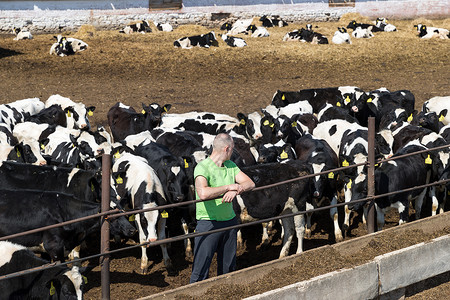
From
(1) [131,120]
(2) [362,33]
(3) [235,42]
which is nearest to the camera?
(1) [131,120]

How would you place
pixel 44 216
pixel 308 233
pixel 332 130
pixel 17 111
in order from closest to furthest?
1. pixel 44 216
2. pixel 308 233
3. pixel 332 130
4. pixel 17 111

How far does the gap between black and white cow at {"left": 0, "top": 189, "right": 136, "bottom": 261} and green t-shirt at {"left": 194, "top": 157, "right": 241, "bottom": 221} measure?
1960 millimetres

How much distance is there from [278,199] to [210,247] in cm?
240

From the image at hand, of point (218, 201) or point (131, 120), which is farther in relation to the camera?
point (131, 120)

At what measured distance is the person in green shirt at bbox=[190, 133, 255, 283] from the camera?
611 centimetres

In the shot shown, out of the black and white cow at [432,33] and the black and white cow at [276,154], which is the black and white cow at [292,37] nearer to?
the black and white cow at [432,33]

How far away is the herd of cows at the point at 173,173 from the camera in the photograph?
7684 millimetres

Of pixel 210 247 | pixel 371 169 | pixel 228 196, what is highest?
pixel 228 196

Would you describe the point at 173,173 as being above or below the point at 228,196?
below

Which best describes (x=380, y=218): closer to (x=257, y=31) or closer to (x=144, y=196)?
(x=144, y=196)

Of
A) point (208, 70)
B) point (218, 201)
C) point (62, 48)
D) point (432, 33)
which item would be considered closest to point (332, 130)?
point (218, 201)

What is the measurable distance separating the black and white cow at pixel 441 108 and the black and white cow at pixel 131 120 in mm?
5548

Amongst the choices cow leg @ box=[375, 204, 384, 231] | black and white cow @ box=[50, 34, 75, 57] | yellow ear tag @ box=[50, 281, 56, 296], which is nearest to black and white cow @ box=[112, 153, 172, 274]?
yellow ear tag @ box=[50, 281, 56, 296]

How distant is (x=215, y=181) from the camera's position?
6250mm
